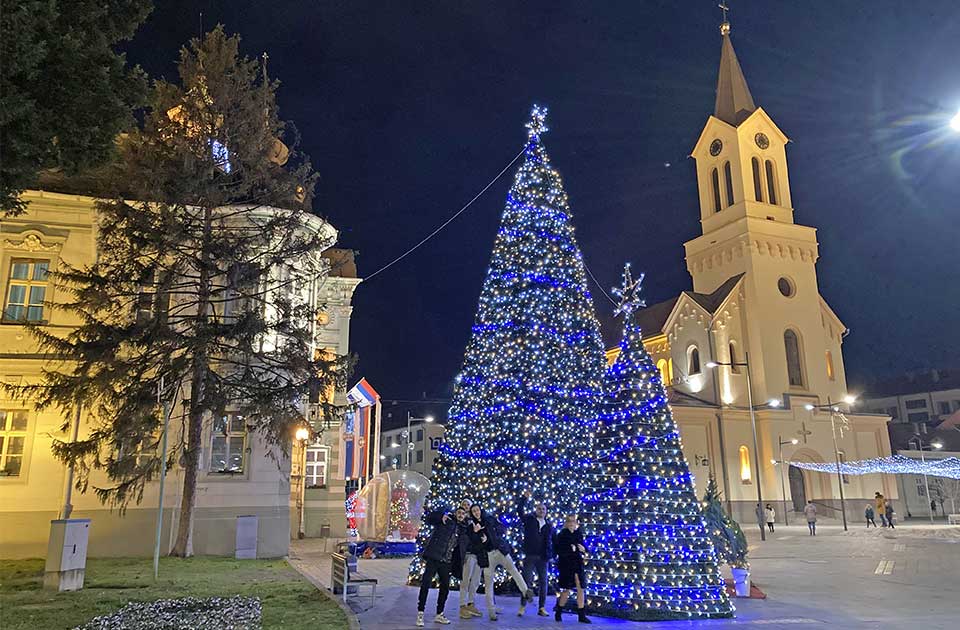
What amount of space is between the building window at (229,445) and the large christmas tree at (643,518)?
500 inches

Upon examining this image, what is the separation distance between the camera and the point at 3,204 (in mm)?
8938

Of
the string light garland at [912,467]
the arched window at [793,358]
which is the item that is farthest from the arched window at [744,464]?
the string light garland at [912,467]

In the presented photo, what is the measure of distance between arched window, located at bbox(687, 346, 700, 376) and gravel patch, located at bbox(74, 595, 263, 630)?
138 feet

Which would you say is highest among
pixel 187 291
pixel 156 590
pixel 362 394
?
pixel 187 291

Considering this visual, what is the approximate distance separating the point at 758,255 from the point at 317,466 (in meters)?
34.0

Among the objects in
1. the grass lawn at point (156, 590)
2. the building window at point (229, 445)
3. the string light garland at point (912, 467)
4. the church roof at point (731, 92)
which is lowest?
the grass lawn at point (156, 590)

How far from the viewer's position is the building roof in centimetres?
8562

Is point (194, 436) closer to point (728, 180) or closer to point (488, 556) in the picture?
point (488, 556)

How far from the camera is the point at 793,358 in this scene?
158 ft

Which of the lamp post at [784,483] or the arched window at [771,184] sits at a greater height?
the arched window at [771,184]

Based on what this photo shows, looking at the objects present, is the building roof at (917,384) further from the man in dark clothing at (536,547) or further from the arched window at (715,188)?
the man in dark clothing at (536,547)

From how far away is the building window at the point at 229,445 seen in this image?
20.6 meters

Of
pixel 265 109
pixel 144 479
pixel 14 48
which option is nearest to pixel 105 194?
pixel 265 109

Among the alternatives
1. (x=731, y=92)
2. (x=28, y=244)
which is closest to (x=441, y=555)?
(x=28, y=244)
